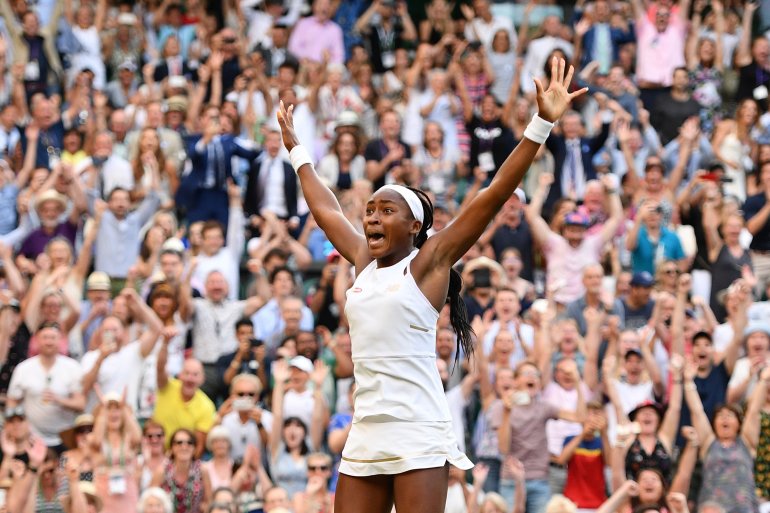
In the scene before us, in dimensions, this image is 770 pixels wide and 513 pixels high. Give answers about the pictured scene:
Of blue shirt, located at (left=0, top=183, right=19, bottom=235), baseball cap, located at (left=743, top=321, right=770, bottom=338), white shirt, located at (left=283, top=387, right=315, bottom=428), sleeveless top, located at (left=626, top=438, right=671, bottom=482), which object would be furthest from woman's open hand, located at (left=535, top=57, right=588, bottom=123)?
blue shirt, located at (left=0, top=183, right=19, bottom=235)

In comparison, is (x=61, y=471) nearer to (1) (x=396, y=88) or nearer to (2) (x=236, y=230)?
(2) (x=236, y=230)

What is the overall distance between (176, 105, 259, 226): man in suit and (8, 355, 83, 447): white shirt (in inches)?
127

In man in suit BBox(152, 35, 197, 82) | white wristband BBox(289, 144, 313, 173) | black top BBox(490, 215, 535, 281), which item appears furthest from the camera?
man in suit BBox(152, 35, 197, 82)

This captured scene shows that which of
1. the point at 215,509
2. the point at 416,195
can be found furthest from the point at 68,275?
the point at 416,195

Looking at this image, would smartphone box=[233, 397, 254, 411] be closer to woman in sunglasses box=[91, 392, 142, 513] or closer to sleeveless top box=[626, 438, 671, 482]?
woman in sunglasses box=[91, 392, 142, 513]

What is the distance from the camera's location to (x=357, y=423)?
6074mm

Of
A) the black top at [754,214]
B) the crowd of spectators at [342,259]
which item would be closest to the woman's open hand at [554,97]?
the crowd of spectators at [342,259]

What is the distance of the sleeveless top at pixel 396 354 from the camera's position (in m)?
6.00

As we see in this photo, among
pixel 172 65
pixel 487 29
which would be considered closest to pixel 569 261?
pixel 487 29

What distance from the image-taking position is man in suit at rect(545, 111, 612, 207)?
51.4 feet

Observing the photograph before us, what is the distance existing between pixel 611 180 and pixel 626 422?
3559mm

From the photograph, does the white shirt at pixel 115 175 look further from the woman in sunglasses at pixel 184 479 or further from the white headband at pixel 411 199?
the white headband at pixel 411 199

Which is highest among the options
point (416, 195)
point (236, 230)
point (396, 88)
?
point (396, 88)

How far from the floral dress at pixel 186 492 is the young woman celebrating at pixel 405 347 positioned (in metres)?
5.29
